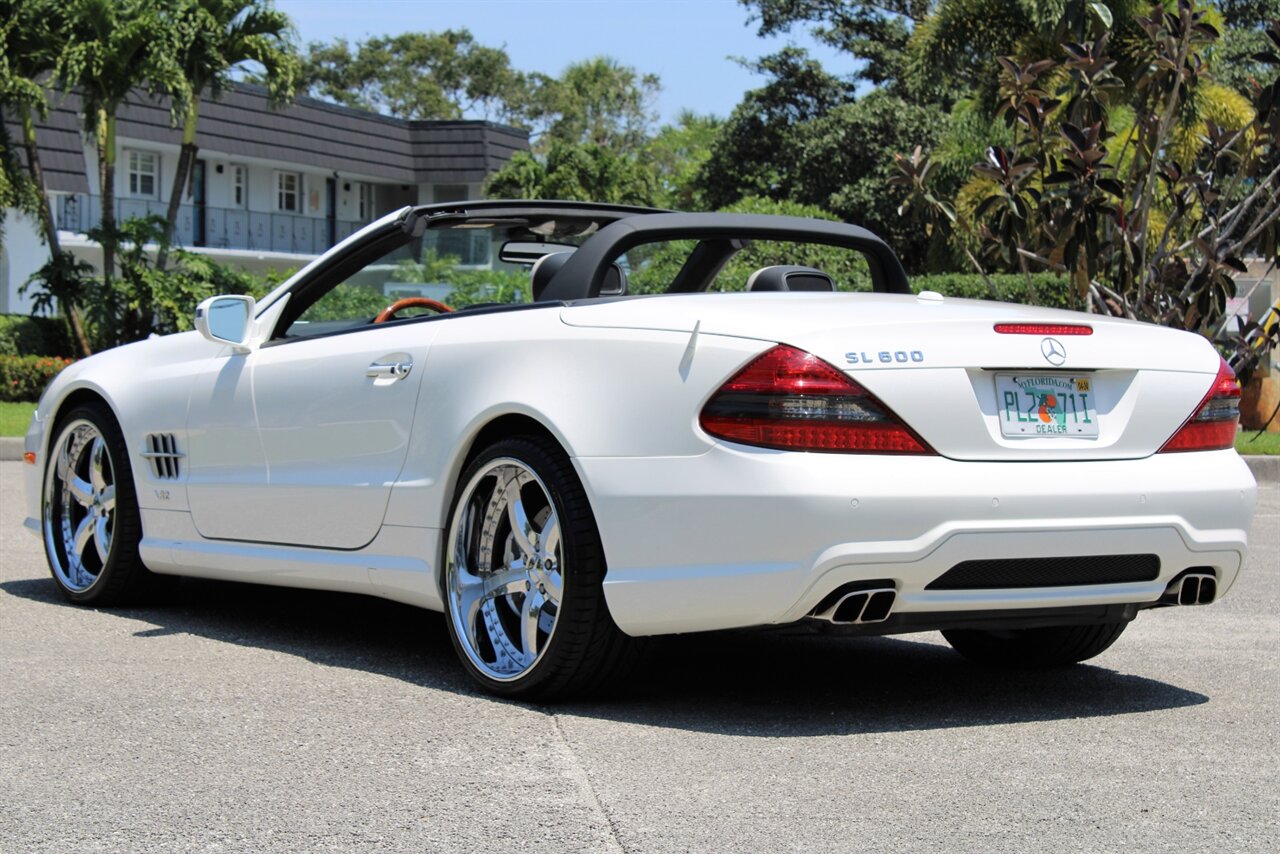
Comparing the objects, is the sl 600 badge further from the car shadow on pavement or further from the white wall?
the white wall

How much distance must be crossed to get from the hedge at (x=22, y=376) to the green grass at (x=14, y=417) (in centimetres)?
28

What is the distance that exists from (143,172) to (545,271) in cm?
4011

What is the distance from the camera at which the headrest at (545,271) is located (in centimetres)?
569

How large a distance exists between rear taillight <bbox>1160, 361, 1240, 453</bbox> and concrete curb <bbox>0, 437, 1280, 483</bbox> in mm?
10666

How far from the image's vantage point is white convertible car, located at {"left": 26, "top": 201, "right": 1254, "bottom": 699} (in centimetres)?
457

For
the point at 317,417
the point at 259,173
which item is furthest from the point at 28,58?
the point at 317,417

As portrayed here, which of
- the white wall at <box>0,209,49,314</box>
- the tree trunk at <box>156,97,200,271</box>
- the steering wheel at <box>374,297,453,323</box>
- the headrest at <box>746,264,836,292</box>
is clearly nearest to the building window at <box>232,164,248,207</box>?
the white wall at <box>0,209,49,314</box>

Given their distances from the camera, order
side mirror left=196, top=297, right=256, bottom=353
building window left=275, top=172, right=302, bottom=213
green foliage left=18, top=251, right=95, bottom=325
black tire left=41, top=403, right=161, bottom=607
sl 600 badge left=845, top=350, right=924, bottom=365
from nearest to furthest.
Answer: sl 600 badge left=845, top=350, right=924, bottom=365
side mirror left=196, top=297, right=256, bottom=353
black tire left=41, top=403, right=161, bottom=607
green foliage left=18, top=251, right=95, bottom=325
building window left=275, top=172, right=302, bottom=213

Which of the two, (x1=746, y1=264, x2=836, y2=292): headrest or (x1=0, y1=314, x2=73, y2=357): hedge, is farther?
(x1=0, y1=314, x2=73, y2=357): hedge

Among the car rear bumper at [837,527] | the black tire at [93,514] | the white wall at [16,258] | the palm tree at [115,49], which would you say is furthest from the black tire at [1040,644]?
the white wall at [16,258]

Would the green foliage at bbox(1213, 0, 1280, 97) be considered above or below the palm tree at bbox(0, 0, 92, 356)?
above

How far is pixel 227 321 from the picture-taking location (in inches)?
253

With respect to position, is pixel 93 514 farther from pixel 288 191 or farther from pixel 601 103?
pixel 601 103

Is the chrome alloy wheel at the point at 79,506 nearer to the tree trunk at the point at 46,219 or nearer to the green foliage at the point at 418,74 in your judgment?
the tree trunk at the point at 46,219
